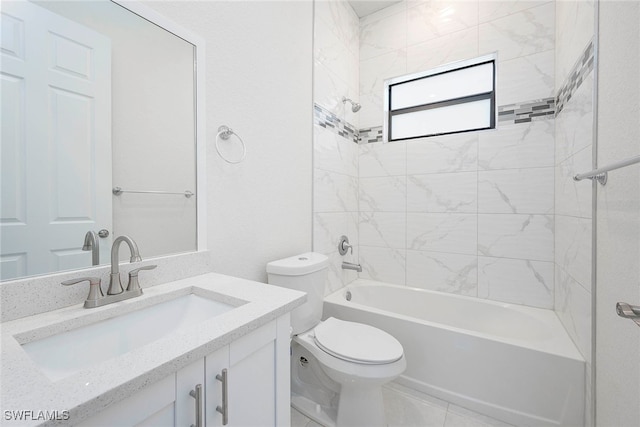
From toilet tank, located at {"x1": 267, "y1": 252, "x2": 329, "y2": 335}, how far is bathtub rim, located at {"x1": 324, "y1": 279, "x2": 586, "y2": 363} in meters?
0.45

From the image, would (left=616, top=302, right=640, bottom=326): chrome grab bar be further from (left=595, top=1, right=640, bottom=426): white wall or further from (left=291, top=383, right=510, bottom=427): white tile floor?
(left=291, top=383, right=510, bottom=427): white tile floor

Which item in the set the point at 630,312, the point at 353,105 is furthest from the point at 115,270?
the point at 353,105

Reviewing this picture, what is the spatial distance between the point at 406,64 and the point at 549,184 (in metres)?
1.49

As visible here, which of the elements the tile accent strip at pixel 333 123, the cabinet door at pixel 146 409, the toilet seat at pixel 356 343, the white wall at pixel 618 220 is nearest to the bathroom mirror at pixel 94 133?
the cabinet door at pixel 146 409

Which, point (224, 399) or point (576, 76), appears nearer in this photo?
point (224, 399)

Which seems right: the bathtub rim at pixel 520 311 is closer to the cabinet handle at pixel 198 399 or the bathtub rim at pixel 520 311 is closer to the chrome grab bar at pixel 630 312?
the chrome grab bar at pixel 630 312

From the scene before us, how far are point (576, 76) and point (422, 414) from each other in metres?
2.04

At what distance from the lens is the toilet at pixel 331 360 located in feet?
4.25

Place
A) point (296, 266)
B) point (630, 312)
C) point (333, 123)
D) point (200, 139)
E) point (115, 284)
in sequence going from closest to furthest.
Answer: point (630, 312) → point (115, 284) → point (200, 139) → point (296, 266) → point (333, 123)

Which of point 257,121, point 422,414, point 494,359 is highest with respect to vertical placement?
point 257,121

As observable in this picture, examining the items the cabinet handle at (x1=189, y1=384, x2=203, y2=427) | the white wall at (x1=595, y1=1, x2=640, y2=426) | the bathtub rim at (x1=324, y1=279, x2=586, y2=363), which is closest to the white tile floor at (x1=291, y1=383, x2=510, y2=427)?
the bathtub rim at (x1=324, y1=279, x2=586, y2=363)

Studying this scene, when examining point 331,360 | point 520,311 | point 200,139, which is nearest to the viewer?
point 200,139

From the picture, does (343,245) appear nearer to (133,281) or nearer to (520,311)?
(520,311)

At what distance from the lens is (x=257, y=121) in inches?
60.6
